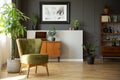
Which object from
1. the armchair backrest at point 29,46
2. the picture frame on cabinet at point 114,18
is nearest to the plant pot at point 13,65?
the armchair backrest at point 29,46

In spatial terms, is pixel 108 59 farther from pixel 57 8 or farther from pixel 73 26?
pixel 57 8

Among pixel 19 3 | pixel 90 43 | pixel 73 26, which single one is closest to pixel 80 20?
pixel 73 26

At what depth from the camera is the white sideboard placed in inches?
340

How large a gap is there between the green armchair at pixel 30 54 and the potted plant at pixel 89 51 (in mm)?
2157

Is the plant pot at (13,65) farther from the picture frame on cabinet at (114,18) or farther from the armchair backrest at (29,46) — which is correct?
the picture frame on cabinet at (114,18)

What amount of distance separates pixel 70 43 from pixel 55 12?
1.23 m

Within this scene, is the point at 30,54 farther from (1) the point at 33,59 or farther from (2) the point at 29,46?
(2) the point at 29,46

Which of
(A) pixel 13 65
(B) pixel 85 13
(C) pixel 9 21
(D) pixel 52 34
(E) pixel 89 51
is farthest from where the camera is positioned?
(B) pixel 85 13

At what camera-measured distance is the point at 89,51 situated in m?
8.39

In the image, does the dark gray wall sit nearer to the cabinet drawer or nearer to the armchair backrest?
the cabinet drawer

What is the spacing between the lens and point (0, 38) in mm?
6879

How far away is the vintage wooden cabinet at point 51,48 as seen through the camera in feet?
27.7

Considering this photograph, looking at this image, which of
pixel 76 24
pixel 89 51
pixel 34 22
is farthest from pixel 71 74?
pixel 34 22

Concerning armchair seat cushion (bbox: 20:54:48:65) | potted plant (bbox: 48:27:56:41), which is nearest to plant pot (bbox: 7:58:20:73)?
armchair seat cushion (bbox: 20:54:48:65)
